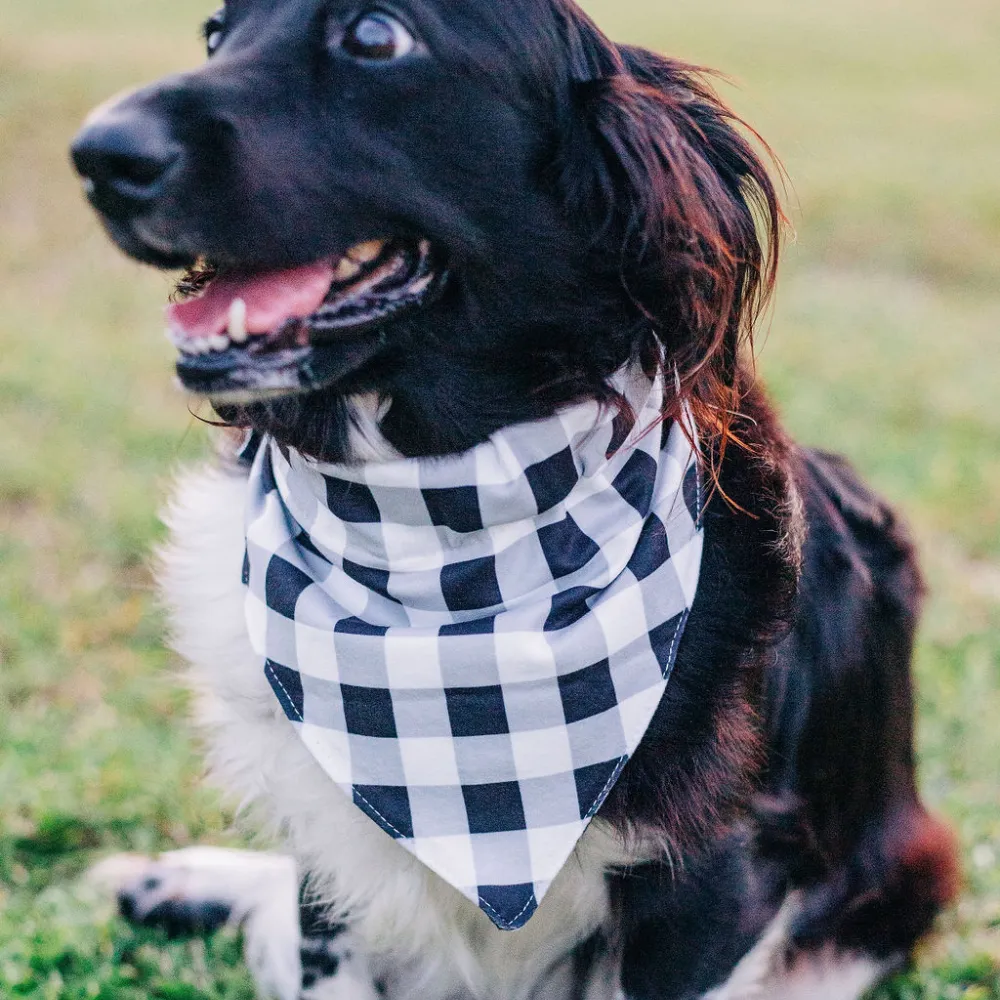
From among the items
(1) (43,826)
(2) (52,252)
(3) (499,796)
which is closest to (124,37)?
(2) (52,252)

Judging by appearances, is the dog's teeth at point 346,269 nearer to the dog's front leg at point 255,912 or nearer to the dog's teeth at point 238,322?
the dog's teeth at point 238,322

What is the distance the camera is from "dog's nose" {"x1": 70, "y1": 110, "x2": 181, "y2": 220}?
198cm

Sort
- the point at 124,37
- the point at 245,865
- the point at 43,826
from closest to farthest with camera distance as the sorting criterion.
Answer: the point at 245,865
the point at 43,826
the point at 124,37

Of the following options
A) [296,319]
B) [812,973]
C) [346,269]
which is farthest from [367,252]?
[812,973]

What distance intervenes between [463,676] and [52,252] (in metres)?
7.67

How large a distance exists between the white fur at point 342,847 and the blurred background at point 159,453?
1.56ft

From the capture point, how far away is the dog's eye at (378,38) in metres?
2.11

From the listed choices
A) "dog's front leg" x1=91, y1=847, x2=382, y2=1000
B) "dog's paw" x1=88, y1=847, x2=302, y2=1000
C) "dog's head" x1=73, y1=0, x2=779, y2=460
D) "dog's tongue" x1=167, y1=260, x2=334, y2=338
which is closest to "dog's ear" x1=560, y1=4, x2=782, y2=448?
"dog's head" x1=73, y1=0, x2=779, y2=460

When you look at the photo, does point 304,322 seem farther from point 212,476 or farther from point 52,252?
point 52,252

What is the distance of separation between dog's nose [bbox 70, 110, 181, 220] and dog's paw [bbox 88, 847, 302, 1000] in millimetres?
1600

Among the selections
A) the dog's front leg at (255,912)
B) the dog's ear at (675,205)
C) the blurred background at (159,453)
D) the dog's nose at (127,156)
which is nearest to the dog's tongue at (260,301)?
the dog's nose at (127,156)

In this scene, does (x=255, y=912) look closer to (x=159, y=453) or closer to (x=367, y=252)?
(x=367, y=252)

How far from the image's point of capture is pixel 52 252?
9031 mm

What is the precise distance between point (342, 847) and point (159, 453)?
Result: 347 cm
